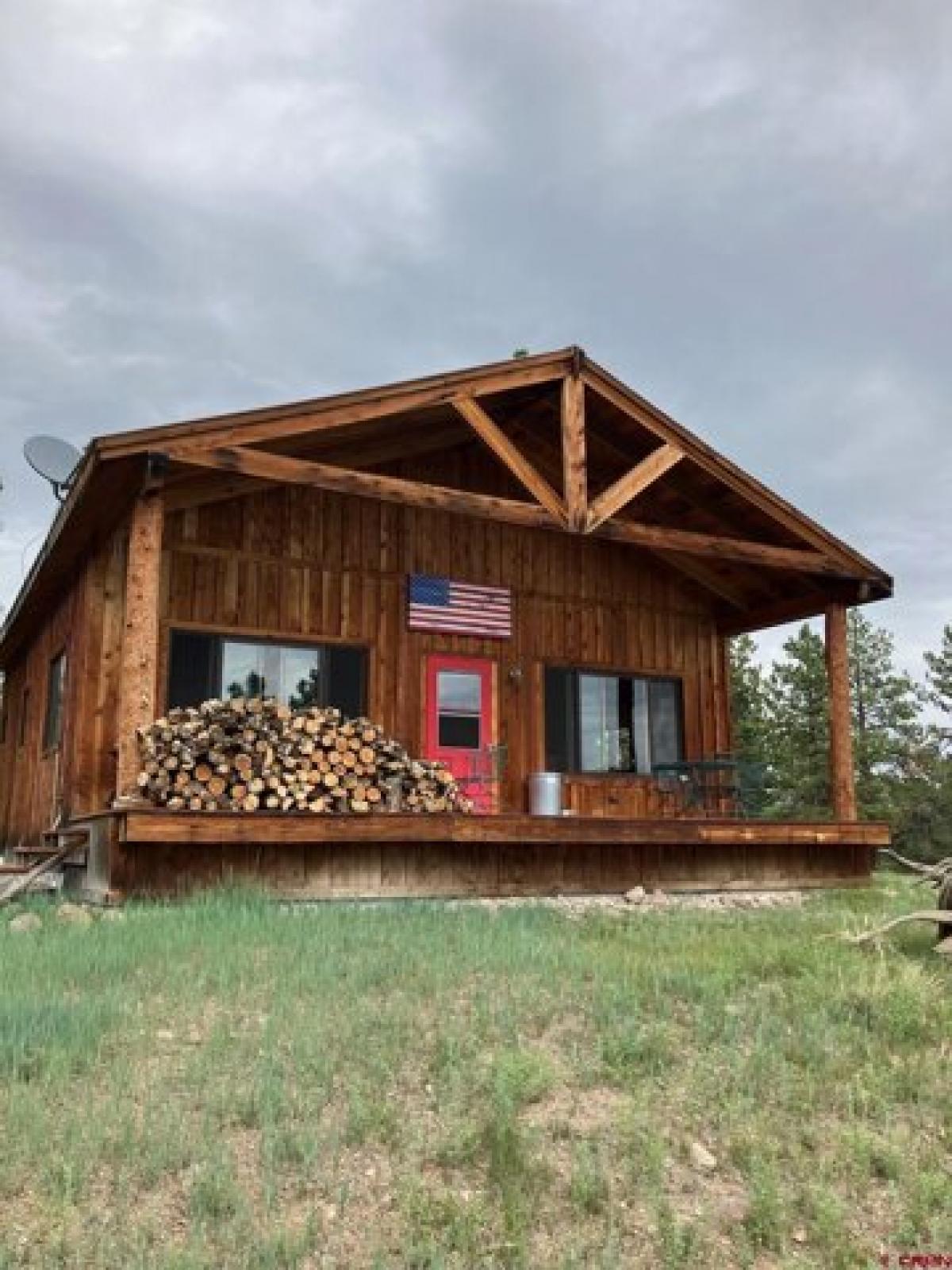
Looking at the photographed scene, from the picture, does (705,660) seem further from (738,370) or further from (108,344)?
A: (108,344)

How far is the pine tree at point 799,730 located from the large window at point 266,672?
2187cm

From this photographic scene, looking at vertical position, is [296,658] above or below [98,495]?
below

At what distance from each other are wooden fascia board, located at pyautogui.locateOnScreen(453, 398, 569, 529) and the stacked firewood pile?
8.59 ft

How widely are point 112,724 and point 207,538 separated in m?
2.05

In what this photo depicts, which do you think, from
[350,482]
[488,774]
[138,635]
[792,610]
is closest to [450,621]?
[488,774]

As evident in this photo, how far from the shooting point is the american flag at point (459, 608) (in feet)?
38.9

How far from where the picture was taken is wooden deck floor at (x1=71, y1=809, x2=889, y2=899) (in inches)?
304

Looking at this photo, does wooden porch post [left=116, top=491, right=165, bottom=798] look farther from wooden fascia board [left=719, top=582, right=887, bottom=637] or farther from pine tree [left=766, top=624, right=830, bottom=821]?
pine tree [left=766, top=624, right=830, bottom=821]

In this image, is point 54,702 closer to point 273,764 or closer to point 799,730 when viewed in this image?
point 273,764

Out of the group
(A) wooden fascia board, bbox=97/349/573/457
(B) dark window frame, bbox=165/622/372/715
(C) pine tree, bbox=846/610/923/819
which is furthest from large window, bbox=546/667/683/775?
(C) pine tree, bbox=846/610/923/819

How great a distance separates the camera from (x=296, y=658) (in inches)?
440

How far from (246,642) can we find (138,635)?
2.88 metres

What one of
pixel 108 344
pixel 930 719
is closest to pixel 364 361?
pixel 108 344

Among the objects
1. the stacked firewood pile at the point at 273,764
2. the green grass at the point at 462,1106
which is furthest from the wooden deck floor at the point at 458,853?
the green grass at the point at 462,1106
